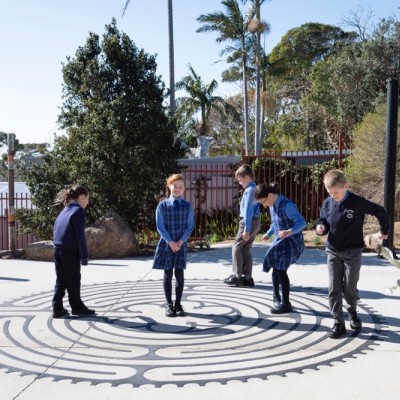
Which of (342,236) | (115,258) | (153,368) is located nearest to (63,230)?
(153,368)

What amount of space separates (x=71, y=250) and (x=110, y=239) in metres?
4.42

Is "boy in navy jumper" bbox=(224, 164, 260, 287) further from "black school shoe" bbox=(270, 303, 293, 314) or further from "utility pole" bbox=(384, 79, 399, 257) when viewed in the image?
"utility pole" bbox=(384, 79, 399, 257)

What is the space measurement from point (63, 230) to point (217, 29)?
23178 mm

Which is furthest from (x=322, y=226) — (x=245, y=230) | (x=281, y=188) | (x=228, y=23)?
(x=228, y=23)

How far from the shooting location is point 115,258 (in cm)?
994

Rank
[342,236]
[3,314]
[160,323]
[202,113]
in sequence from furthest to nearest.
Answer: [202,113]
[3,314]
[160,323]
[342,236]

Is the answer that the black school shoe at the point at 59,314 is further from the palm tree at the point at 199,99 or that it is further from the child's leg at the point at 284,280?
the palm tree at the point at 199,99

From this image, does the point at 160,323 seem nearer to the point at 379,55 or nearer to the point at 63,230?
the point at 63,230

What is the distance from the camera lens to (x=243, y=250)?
6770mm

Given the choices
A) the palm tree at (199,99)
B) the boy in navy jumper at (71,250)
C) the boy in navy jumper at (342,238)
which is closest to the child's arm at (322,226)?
the boy in navy jumper at (342,238)

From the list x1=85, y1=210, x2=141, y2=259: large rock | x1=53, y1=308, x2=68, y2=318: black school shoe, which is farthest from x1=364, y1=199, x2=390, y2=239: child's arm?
x1=85, y1=210, x2=141, y2=259: large rock

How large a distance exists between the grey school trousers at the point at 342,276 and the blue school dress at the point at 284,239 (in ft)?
2.21

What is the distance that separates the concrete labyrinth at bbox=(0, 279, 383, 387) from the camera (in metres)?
3.95

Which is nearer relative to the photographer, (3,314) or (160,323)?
(160,323)
